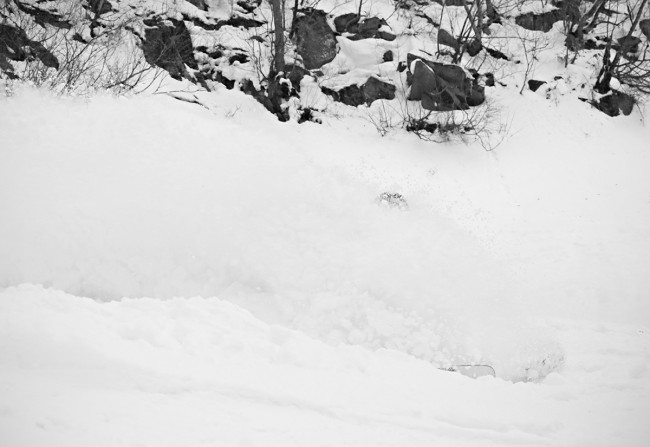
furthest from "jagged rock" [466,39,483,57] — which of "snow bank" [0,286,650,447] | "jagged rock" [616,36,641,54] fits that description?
"snow bank" [0,286,650,447]

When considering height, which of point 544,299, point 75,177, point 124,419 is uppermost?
point 124,419

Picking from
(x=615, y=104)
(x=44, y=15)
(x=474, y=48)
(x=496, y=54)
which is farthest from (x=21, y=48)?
(x=615, y=104)

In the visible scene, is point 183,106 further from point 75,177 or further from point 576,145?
point 576,145

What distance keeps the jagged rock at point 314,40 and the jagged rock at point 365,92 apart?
1.26 m

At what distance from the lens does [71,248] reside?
20.0 ft

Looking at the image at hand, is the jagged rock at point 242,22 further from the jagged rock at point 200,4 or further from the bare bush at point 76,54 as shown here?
the bare bush at point 76,54

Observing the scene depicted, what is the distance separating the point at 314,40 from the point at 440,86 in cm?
441

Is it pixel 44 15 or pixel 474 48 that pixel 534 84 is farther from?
pixel 44 15

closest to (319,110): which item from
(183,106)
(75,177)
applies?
(183,106)

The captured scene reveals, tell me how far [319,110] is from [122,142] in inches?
262

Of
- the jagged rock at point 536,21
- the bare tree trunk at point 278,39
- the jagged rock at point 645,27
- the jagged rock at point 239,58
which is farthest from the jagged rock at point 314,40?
the jagged rock at point 645,27

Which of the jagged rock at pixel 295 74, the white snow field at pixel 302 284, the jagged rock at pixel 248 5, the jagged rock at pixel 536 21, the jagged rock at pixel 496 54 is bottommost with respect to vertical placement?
the white snow field at pixel 302 284

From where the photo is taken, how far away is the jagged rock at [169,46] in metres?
12.3

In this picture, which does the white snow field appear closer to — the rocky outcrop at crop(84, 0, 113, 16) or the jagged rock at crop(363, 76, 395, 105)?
the jagged rock at crop(363, 76, 395, 105)
